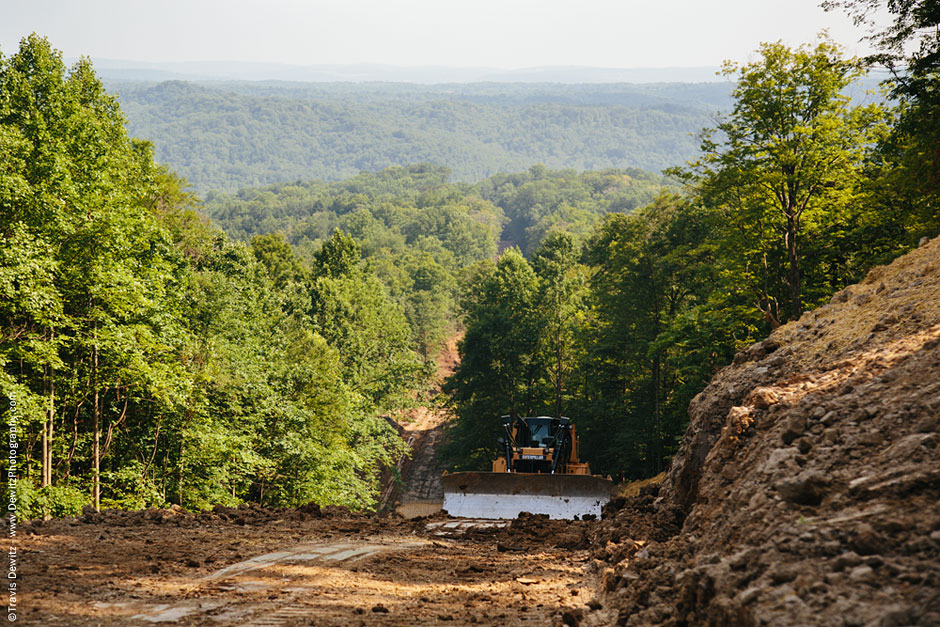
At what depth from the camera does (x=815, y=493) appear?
18.3 ft

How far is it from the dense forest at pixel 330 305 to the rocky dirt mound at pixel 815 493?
30.6 feet

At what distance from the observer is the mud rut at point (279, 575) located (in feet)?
23.0

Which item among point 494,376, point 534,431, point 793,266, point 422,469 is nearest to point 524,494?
point 534,431

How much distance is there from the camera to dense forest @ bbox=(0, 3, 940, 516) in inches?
690

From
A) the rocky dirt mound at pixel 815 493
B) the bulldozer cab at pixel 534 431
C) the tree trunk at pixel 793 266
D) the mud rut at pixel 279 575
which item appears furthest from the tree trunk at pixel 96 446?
the tree trunk at pixel 793 266

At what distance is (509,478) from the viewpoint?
17688 millimetres

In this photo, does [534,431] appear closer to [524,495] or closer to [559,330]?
[524,495]

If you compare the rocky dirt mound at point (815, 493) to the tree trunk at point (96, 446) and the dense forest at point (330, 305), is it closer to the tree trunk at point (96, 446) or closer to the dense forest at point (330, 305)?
the dense forest at point (330, 305)

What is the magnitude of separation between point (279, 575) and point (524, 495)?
946cm

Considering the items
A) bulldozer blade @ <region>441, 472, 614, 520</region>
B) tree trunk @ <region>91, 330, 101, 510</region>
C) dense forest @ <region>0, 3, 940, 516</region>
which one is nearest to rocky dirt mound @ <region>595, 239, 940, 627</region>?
bulldozer blade @ <region>441, 472, 614, 520</region>

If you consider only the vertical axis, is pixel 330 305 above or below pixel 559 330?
above

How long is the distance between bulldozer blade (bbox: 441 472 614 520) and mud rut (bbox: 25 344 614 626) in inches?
118

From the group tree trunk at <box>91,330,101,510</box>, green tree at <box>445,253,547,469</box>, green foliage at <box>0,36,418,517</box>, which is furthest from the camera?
green tree at <box>445,253,547,469</box>

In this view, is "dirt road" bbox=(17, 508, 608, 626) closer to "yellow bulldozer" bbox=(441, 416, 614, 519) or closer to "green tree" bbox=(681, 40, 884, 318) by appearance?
"yellow bulldozer" bbox=(441, 416, 614, 519)
